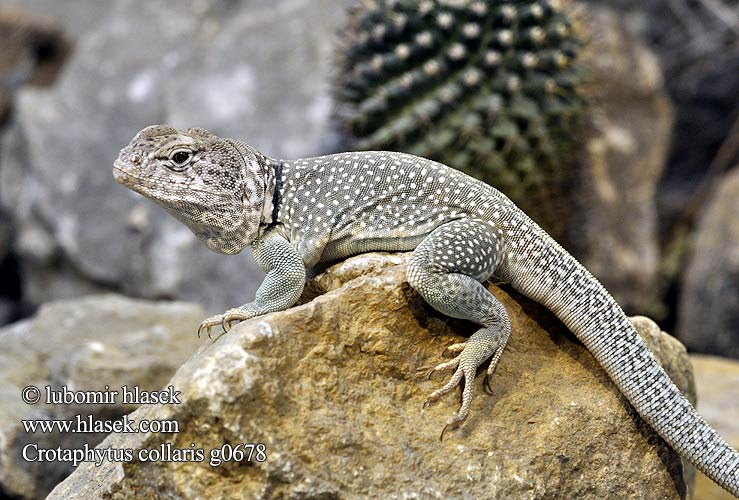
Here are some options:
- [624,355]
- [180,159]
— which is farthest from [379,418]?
[180,159]

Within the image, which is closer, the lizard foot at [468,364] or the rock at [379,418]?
the rock at [379,418]

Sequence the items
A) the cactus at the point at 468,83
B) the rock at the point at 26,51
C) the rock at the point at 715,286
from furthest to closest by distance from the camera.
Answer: the rock at the point at 26,51 → the rock at the point at 715,286 → the cactus at the point at 468,83

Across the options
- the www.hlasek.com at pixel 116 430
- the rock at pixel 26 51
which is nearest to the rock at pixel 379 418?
the www.hlasek.com at pixel 116 430

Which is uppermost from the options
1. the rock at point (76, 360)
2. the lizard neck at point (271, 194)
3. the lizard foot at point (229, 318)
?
the lizard neck at point (271, 194)

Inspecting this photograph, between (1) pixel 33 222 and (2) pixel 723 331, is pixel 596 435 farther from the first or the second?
(1) pixel 33 222

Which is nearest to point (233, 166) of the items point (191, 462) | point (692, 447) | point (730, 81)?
point (191, 462)

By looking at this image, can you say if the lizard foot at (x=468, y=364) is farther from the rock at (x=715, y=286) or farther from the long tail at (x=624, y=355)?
the rock at (x=715, y=286)
